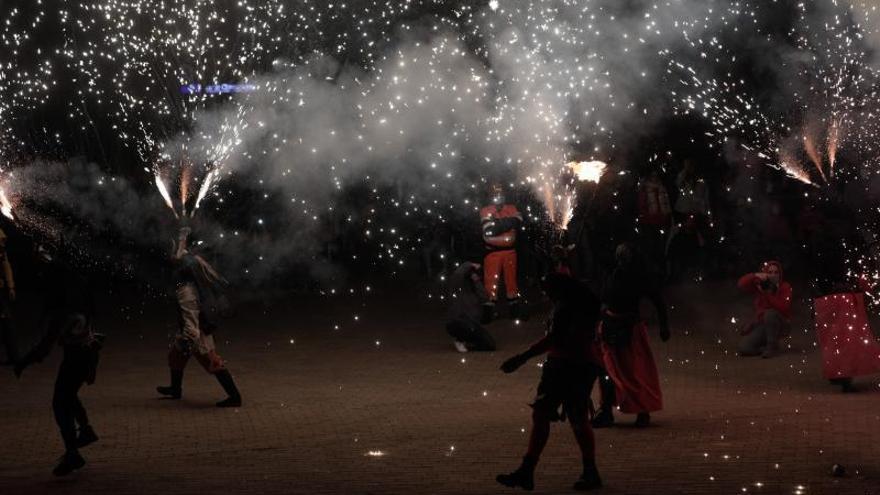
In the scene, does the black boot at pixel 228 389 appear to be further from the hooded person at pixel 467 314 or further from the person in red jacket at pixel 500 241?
the person in red jacket at pixel 500 241

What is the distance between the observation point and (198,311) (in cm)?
1238

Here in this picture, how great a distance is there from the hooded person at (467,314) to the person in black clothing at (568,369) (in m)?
7.28

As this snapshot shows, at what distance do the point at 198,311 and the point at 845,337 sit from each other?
594 cm

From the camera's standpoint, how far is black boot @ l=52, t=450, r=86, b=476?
909cm

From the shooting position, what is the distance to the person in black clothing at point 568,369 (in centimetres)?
823

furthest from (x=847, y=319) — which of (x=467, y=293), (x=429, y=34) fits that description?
(x=429, y=34)

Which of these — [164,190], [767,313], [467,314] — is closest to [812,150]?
[767,313]

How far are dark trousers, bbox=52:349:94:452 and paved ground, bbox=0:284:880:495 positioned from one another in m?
0.33

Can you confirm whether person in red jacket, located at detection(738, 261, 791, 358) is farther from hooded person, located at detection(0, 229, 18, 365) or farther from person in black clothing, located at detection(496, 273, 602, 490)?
hooded person, located at detection(0, 229, 18, 365)

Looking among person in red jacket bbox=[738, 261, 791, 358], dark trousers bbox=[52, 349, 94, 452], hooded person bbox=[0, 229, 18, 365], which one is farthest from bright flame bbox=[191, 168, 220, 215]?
dark trousers bbox=[52, 349, 94, 452]

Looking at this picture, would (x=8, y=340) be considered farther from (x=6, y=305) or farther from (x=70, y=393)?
(x=70, y=393)

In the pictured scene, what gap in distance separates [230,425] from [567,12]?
385 inches

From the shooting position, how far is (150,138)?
Answer: 22562 mm

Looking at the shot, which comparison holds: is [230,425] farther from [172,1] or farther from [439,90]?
[439,90]
